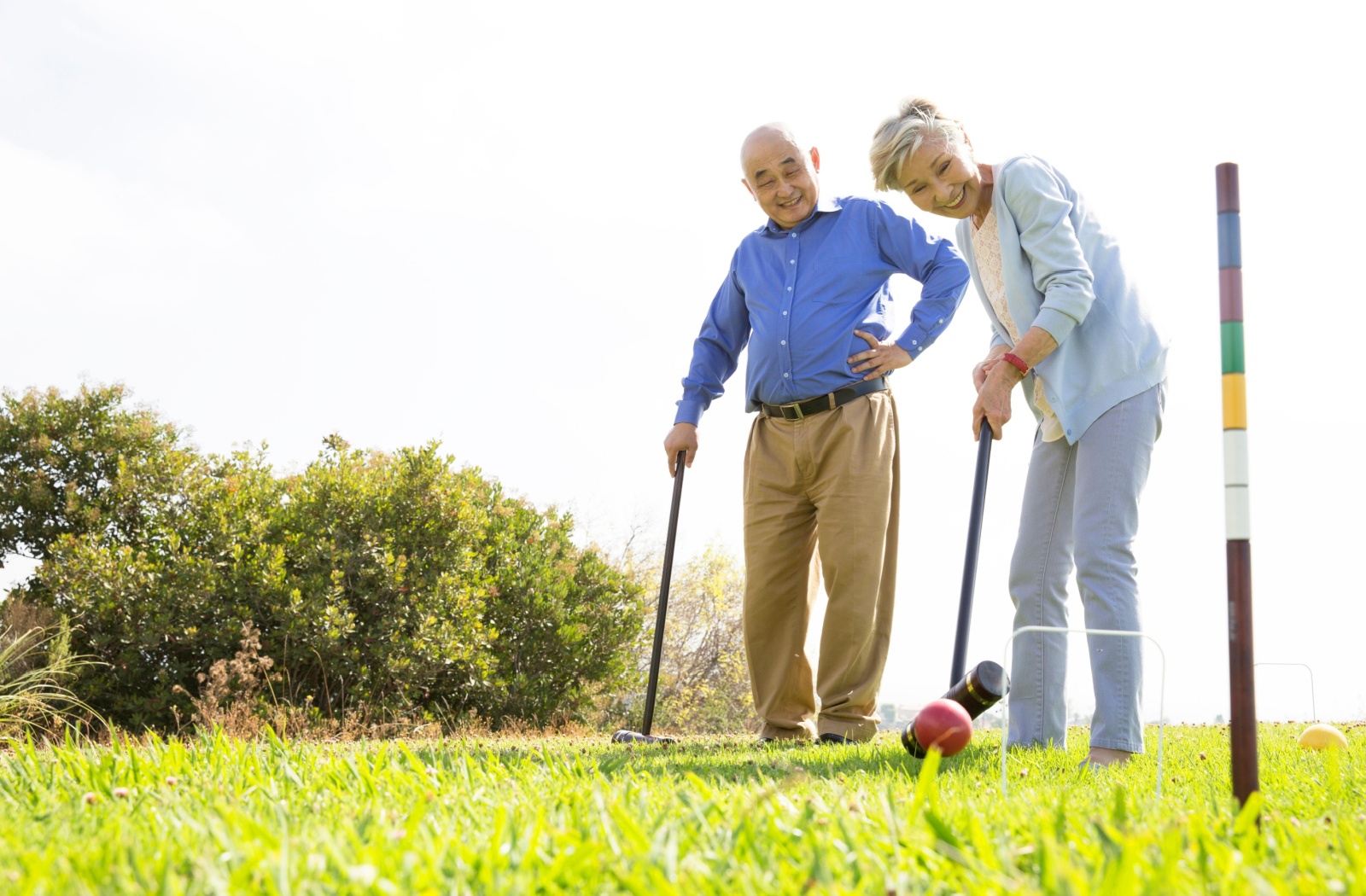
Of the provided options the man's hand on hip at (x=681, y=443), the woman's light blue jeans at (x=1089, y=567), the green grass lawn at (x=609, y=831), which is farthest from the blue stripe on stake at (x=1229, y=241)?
the man's hand on hip at (x=681, y=443)

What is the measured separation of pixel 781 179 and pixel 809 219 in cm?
22

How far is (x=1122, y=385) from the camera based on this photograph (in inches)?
116

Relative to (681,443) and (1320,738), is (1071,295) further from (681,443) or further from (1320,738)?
(681,443)

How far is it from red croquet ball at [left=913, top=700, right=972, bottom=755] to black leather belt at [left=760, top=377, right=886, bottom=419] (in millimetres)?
1739

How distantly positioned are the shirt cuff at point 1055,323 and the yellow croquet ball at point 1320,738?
1556mm

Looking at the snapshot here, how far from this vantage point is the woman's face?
3.06m

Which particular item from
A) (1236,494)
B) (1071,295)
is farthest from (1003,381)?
(1236,494)

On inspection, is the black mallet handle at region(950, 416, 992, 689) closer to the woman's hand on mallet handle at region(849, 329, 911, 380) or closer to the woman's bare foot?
the woman's bare foot

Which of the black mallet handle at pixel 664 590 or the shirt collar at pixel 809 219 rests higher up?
the shirt collar at pixel 809 219

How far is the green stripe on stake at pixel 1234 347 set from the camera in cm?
166

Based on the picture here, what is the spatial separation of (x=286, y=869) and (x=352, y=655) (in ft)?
17.3

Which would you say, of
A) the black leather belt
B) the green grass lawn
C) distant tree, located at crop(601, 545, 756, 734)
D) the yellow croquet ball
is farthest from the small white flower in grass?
distant tree, located at crop(601, 545, 756, 734)

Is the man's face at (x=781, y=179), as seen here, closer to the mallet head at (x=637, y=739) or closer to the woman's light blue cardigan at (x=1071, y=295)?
the woman's light blue cardigan at (x=1071, y=295)

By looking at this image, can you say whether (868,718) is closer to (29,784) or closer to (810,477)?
(810,477)
